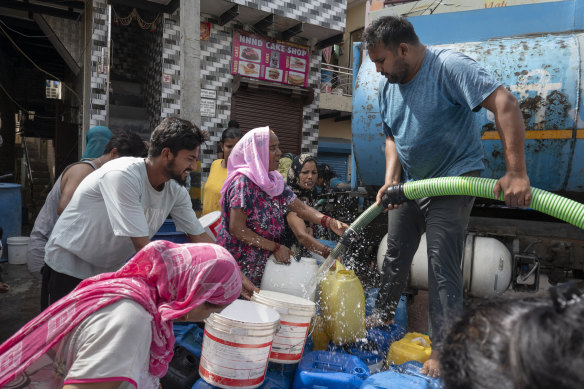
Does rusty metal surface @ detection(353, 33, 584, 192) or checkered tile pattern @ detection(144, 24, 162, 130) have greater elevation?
checkered tile pattern @ detection(144, 24, 162, 130)

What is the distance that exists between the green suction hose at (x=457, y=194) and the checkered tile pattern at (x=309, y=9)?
22.2 feet

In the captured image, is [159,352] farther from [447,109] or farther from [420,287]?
[420,287]

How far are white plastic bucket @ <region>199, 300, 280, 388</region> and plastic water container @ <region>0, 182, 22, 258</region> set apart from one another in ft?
16.2

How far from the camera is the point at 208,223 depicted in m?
3.34

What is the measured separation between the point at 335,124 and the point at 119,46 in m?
6.61

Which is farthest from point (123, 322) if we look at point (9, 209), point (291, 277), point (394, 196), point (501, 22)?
point (9, 209)

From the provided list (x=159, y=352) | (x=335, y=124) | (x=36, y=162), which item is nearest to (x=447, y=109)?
(x=159, y=352)

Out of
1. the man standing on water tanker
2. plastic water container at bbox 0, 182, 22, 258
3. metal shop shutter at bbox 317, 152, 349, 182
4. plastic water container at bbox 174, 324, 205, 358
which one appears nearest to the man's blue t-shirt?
the man standing on water tanker

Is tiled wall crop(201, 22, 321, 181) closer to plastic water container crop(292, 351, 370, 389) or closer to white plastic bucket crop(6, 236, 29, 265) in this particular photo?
white plastic bucket crop(6, 236, 29, 265)

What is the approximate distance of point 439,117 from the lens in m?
2.29

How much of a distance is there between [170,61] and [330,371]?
737cm

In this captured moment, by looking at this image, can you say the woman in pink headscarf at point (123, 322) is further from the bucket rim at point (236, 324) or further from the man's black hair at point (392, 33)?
the man's black hair at point (392, 33)

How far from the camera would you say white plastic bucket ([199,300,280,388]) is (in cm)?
187

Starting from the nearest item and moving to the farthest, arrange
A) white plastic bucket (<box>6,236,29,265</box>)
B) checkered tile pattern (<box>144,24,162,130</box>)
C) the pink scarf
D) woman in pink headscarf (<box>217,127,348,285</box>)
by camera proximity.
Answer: woman in pink headscarf (<box>217,127,348,285</box>), the pink scarf, white plastic bucket (<box>6,236,29,265</box>), checkered tile pattern (<box>144,24,162,130</box>)
